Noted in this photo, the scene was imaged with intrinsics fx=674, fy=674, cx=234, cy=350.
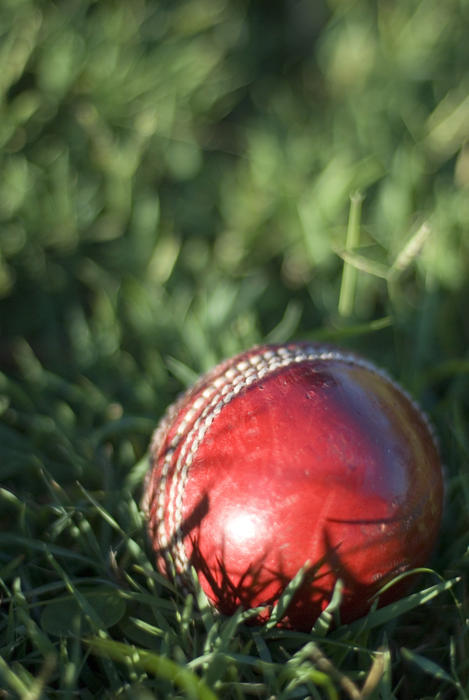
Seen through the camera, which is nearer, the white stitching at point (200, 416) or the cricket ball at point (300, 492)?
the cricket ball at point (300, 492)

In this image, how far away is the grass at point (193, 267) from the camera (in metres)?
1.36

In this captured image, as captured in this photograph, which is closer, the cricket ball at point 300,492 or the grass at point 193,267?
the cricket ball at point 300,492

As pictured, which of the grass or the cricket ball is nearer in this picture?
the cricket ball

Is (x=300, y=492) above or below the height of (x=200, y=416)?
below

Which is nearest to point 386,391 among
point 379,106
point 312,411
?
point 312,411

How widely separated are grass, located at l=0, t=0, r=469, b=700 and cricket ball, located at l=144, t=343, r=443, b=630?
0.08 metres

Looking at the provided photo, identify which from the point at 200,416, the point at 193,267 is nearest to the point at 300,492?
the point at 200,416

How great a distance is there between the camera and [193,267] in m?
2.21

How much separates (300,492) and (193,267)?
1.14 meters

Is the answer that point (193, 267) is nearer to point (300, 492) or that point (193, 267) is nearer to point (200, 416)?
point (200, 416)

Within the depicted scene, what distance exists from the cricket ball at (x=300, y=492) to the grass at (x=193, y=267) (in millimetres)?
78

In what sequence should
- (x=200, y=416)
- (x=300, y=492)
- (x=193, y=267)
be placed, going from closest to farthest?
1. (x=300, y=492)
2. (x=200, y=416)
3. (x=193, y=267)

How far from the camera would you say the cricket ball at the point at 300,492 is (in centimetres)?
124

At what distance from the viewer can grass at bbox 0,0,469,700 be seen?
1.36 metres
